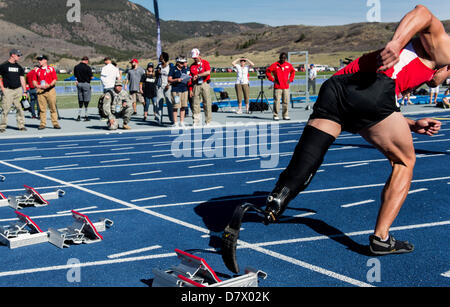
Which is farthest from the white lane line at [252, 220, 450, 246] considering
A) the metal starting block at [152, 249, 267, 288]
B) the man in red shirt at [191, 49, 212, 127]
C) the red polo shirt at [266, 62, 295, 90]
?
the red polo shirt at [266, 62, 295, 90]

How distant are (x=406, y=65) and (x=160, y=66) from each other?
12.8m

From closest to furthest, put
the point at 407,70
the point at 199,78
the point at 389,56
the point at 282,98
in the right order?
1. the point at 389,56
2. the point at 407,70
3. the point at 199,78
4. the point at 282,98

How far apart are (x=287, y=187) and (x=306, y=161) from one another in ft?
0.89

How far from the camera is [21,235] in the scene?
204 inches

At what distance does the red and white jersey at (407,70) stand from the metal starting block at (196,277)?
1912 mm

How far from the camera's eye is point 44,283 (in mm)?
4133

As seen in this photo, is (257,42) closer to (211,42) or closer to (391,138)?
(211,42)

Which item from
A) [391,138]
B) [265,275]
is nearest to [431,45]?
[391,138]

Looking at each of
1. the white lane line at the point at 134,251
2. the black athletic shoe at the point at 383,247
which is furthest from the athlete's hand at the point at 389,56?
the white lane line at the point at 134,251

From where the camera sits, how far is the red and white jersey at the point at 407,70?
13.6ft

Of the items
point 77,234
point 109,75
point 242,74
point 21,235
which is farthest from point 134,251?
point 242,74

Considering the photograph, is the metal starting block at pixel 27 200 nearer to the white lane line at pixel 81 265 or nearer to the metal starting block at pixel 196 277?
the white lane line at pixel 81 265

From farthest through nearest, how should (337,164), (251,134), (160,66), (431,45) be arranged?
(160,66), (251,134), (337,164), (431,45)

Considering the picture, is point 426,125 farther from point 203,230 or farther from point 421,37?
point 203,230
